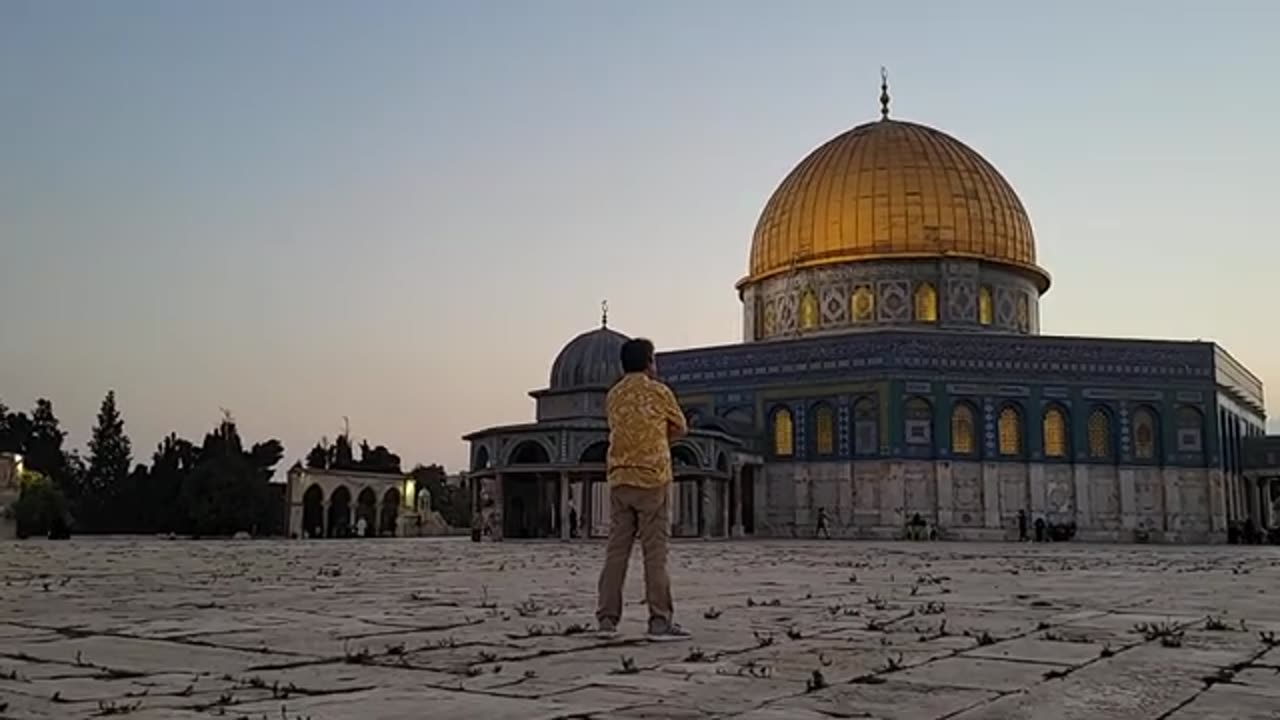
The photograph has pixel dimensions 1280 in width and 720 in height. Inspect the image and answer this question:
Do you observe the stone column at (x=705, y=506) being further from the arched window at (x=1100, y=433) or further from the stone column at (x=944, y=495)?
the arched window at (x=1100, y=433)

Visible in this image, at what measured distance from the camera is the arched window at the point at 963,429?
37781mm

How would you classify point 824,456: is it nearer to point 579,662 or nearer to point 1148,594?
point 1148,594

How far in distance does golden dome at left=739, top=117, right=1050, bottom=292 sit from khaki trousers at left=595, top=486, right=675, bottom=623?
1406 inches

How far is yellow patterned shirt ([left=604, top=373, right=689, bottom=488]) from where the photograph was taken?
22.2 feet

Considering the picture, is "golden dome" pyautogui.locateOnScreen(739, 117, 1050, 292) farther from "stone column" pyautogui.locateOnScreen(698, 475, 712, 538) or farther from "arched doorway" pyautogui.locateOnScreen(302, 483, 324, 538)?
"arched doorway" pyautogui.locateOnScreen(302, 483, 324, 538)

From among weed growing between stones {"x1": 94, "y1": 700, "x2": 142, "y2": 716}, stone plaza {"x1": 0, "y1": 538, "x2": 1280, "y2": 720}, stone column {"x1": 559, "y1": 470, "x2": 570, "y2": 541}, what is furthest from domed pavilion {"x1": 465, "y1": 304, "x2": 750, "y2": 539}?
weed growing between stones {"x1": 94, "y1": 700, "x2": 142, "y2": 716}

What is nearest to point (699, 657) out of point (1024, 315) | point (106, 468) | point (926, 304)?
point (926, 304)

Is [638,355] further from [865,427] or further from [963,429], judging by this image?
[963,429]

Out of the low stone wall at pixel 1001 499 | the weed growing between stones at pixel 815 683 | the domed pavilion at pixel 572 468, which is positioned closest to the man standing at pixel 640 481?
the weed growing between stones at pixel 815 683

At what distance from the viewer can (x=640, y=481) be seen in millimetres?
A: 6758

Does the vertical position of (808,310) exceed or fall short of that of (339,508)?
it exceeds it

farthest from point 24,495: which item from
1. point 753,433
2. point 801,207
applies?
point 801,207

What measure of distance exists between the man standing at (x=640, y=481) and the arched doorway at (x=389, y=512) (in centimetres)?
4890

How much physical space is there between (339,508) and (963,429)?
93.4 feet
